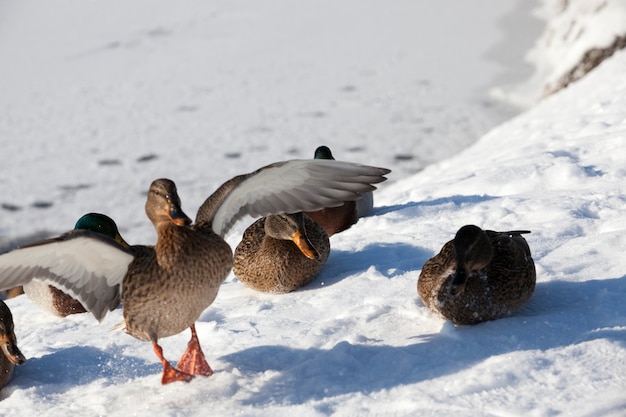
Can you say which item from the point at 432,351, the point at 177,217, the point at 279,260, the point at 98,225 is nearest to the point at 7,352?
the point at 177,217

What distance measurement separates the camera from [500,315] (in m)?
3.13

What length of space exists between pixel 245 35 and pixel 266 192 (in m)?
9.69

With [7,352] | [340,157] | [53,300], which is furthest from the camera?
[340,157]

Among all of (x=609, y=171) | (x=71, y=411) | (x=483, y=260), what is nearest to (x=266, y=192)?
(x=483, y=260)

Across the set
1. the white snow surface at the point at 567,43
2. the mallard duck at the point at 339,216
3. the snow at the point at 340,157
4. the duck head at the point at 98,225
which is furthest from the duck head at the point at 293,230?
the white snow surface at the point at 567,43

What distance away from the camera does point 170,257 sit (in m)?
2.73

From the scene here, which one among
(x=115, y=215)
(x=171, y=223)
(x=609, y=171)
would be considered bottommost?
(x=115, y=215)

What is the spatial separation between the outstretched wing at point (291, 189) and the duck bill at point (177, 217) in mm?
232

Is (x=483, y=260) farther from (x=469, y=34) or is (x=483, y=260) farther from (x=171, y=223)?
(x=469, y=34)

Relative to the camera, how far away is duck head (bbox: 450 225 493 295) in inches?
117

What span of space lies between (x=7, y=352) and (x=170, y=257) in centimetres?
A: 95

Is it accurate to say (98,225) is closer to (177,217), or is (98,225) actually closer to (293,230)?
(293,230)

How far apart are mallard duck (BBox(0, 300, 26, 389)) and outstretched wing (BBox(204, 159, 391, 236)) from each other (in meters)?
0.96

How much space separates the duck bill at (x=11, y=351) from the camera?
3213 mm
